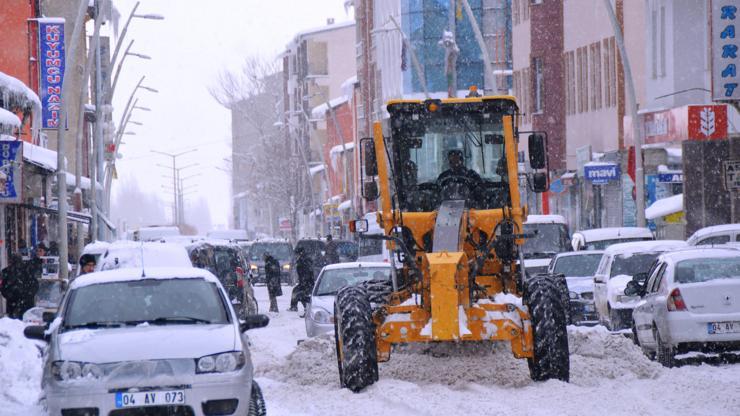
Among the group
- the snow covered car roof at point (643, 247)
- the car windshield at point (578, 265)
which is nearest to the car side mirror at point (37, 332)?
the snow covered car roof at point (643, 247)

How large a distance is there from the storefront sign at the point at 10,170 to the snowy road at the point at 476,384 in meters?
11.4

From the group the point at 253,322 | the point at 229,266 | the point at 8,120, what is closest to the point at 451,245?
the point at 253,322

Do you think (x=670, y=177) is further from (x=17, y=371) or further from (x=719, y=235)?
(x=17, y=371)

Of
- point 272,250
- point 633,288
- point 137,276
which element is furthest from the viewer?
point 272,250

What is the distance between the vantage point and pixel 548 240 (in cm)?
3042

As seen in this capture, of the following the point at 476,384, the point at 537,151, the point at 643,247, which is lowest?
the point at 476,384

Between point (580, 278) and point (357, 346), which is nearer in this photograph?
point (357, 346)

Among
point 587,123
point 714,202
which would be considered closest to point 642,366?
point 714,202

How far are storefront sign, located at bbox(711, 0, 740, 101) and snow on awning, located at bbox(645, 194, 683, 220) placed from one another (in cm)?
1005

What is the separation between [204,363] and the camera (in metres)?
11.0

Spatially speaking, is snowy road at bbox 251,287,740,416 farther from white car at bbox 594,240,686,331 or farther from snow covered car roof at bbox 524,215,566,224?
snow covered car roof at bbox 524,215,566,224

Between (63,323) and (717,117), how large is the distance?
22879 millimetres

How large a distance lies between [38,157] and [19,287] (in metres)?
12.0

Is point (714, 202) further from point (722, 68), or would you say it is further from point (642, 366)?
point (642, 366)
